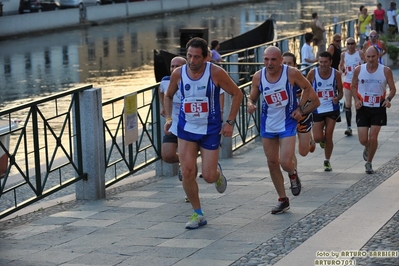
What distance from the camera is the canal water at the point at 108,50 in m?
27.3

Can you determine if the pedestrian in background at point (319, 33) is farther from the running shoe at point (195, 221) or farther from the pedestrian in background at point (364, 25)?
the running shoe at point (195, 221)

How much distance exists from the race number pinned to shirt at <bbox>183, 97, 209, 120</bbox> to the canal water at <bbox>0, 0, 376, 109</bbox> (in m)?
15.4

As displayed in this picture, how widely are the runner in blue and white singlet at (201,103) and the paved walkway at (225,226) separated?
2.90ft

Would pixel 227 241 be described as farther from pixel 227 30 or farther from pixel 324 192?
pixel 227 30

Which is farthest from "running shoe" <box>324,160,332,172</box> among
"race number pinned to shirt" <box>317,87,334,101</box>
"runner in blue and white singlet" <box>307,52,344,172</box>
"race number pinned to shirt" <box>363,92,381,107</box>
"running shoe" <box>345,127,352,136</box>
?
"running shoe" <box>345,127,352,136</box>

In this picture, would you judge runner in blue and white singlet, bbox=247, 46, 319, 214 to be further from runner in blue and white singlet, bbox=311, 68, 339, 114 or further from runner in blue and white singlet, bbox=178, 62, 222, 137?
runner in blue and white singlet, bbox=311, 68, 339, 114

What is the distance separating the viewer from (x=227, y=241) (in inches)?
300

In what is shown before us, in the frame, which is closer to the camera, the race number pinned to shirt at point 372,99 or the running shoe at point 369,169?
the running shoe at point 369,169

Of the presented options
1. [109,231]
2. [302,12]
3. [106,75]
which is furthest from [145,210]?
[302,12]

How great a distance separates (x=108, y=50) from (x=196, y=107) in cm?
3010

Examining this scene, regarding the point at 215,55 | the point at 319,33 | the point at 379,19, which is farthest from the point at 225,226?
the point at 379,19

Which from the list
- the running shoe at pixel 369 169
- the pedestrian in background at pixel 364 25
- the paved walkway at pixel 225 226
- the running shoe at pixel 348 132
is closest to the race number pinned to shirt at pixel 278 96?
the paved walkway at pixel 225 226

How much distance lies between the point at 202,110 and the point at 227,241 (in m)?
1.23

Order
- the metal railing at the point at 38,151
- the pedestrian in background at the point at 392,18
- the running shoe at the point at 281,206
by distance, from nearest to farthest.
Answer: the running shoe at the point at 281,206 → the metal railing at the point at 38,151 → the pedestrian in background at the point at 392,18
